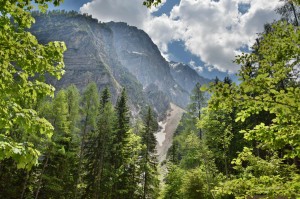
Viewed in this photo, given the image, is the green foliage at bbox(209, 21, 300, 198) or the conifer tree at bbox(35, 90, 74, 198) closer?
the green foliage at bbox(209, 21, 300, 198)

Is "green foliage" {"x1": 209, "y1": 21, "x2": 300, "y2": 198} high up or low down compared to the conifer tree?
down

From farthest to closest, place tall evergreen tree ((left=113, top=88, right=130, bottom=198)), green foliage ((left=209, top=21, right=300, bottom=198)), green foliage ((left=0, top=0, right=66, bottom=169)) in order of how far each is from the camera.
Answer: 1. tall evergreen tree ((left=113, top=88, right=130, bottom=198))
2. green foliage ((left=0, top=0, right=66, bottom=169))
3. green foliage ((left=209, top=21, right=300, bottom=198))

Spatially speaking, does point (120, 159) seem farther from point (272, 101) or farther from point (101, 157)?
point (272, 101)

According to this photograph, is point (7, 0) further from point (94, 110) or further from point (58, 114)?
point (94, 110)

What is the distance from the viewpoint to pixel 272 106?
14.2 ft

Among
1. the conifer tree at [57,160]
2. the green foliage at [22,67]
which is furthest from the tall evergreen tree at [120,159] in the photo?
the green foliage at [22,67]

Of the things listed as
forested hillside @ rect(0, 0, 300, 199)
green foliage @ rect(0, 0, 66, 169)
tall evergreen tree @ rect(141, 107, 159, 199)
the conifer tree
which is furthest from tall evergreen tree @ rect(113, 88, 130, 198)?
green foliage @ rect(0, 0, 66, 169)

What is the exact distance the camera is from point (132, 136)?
126 feet

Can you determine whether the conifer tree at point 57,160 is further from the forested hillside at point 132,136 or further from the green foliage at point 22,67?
the green foliage at point 22,67

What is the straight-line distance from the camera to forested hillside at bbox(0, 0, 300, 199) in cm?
462

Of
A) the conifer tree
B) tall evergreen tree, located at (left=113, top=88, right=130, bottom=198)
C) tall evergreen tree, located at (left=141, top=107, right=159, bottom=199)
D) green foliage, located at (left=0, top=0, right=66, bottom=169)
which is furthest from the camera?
tall evergreen tree, located at (left=141, top=107, right=159, bottom=199)

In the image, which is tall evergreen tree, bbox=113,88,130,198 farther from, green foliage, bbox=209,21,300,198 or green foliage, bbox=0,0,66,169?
green foliage, bbox=209,21,300,198

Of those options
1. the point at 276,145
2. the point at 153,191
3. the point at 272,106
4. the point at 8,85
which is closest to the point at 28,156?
the point at 8,85

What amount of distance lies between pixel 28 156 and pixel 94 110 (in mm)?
31955
